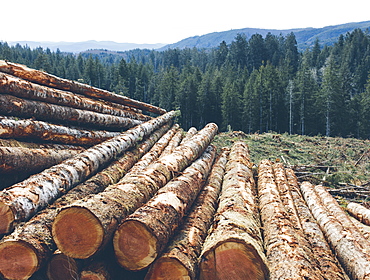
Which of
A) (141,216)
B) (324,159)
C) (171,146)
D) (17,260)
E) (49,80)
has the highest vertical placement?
(49,80)

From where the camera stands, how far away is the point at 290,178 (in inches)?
335

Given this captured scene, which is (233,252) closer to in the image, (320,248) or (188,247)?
(188,247)

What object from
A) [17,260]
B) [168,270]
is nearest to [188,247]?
[168,270]

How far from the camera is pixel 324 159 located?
1535 centimetres

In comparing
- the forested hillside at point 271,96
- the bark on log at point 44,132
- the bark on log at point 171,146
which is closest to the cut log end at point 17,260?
the bark on log at point 44,132

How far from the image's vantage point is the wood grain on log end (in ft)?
12.1

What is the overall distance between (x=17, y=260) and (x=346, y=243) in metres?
5.39

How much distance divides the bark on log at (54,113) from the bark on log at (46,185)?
6.71 ft

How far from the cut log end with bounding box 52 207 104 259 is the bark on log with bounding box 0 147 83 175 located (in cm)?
277

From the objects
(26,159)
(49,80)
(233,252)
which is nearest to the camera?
(233,252)

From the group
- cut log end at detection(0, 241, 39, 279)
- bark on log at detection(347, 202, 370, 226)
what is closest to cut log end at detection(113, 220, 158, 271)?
cut log end at detection(0, 241, 39, 279)

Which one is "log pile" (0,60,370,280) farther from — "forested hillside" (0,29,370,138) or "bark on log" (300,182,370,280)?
"forested hillside" (0,29,370,138)

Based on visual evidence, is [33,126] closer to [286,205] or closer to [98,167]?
[98,167]

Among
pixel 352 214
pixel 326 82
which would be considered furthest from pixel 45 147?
pixel 326 82
